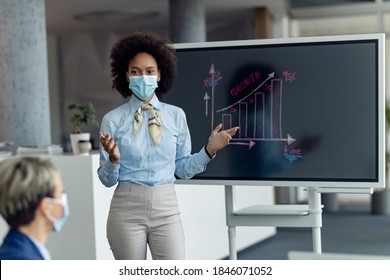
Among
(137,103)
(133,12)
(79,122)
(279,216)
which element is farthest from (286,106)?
(133,12)

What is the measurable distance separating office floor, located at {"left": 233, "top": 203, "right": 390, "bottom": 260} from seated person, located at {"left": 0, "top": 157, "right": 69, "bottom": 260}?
4.80m

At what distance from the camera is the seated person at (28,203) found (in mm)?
1654

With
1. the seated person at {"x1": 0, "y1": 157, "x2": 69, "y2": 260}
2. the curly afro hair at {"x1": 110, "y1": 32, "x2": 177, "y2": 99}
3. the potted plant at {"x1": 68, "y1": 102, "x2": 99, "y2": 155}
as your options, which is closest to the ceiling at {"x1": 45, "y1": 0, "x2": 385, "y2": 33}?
the potted plant at {"x1": 68, "y1": 102, "x2": 99, "y2": 155}

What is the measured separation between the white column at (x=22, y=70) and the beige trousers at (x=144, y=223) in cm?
331

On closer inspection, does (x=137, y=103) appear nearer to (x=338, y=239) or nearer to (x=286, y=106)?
(x=286, y=106)

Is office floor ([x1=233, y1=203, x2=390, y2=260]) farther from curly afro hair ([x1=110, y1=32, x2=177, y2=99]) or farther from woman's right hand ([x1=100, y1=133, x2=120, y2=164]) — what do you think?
woman's right hand ([x1=100, y1=133, x2=120, y2=164])

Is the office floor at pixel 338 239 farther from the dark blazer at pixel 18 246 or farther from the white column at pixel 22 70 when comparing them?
the dark blazer at pixel 18 246

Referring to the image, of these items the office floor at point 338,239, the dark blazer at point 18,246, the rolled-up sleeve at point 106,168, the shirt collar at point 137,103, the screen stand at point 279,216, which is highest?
the shirt collar at point 137,103

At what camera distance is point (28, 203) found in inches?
65.7

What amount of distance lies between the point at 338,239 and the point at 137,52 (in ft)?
18.0

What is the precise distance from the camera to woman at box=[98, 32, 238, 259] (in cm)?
239

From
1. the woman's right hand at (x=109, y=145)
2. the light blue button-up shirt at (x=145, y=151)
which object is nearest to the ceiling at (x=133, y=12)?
the light blue button-up shirt at (x=145, y=151)

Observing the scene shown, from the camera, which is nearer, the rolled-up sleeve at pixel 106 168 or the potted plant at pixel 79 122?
the rolled-up sleeve at pixel 106 168

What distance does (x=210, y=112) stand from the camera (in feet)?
10.5
